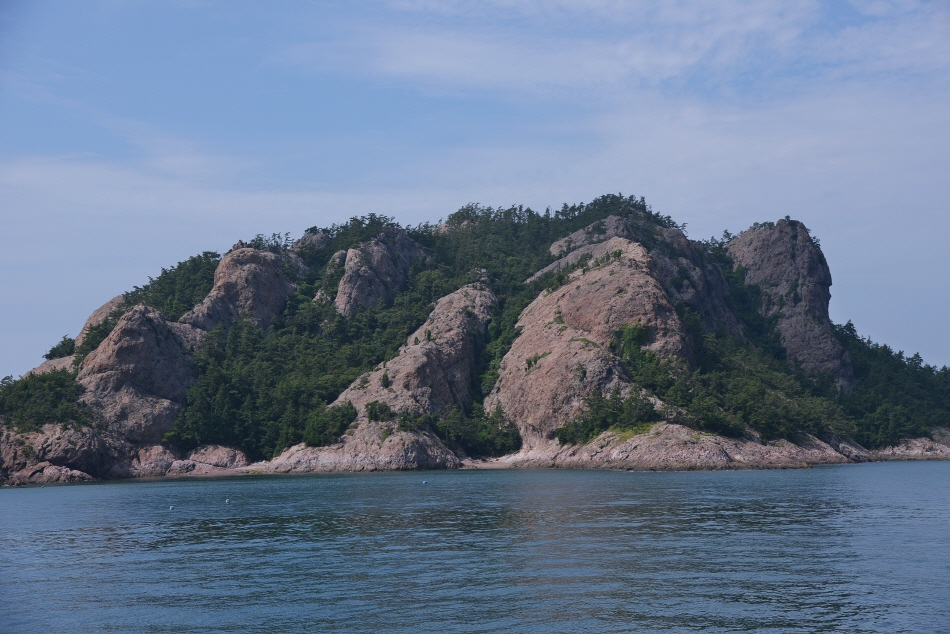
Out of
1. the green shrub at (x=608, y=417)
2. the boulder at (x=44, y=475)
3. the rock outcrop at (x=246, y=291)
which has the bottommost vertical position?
the boulder at (x=44, y=475)

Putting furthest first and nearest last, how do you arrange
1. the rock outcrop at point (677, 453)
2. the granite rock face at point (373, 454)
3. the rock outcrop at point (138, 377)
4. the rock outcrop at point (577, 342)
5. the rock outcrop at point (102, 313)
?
the rock outcrop at point (102, 313) → the rock outcrop at point (138, 377) → the rock outcrop at point (577, 342) → the granite rock face at point (373, 454) → the rock outcrop at point (677, 453)

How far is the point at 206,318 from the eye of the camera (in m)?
181

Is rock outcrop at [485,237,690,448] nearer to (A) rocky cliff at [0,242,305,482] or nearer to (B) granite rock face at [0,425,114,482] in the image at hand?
(A) rocky cliff at [0,242,305,482]

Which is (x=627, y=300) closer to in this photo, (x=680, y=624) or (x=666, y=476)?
(x=666, y=476)

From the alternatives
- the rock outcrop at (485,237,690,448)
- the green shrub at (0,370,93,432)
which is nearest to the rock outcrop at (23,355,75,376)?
the green shrub at (0,370,93,432)

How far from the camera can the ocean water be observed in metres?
33.1

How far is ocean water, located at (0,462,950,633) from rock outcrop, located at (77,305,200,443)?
64627mm

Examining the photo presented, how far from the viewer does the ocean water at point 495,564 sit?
109 feet

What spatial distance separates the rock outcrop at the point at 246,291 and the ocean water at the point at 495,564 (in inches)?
4203

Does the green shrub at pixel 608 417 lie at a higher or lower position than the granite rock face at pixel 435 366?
lower

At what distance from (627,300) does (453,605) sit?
122861 mm

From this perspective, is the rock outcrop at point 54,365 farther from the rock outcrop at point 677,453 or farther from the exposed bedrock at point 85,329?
the rock outcrop at point 677,453

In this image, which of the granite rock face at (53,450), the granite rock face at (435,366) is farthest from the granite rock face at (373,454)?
the granite rock face at (53,450)

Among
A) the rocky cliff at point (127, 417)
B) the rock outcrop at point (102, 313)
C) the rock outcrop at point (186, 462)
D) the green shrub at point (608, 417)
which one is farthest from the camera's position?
the rock outcrop at point (102, 313)
